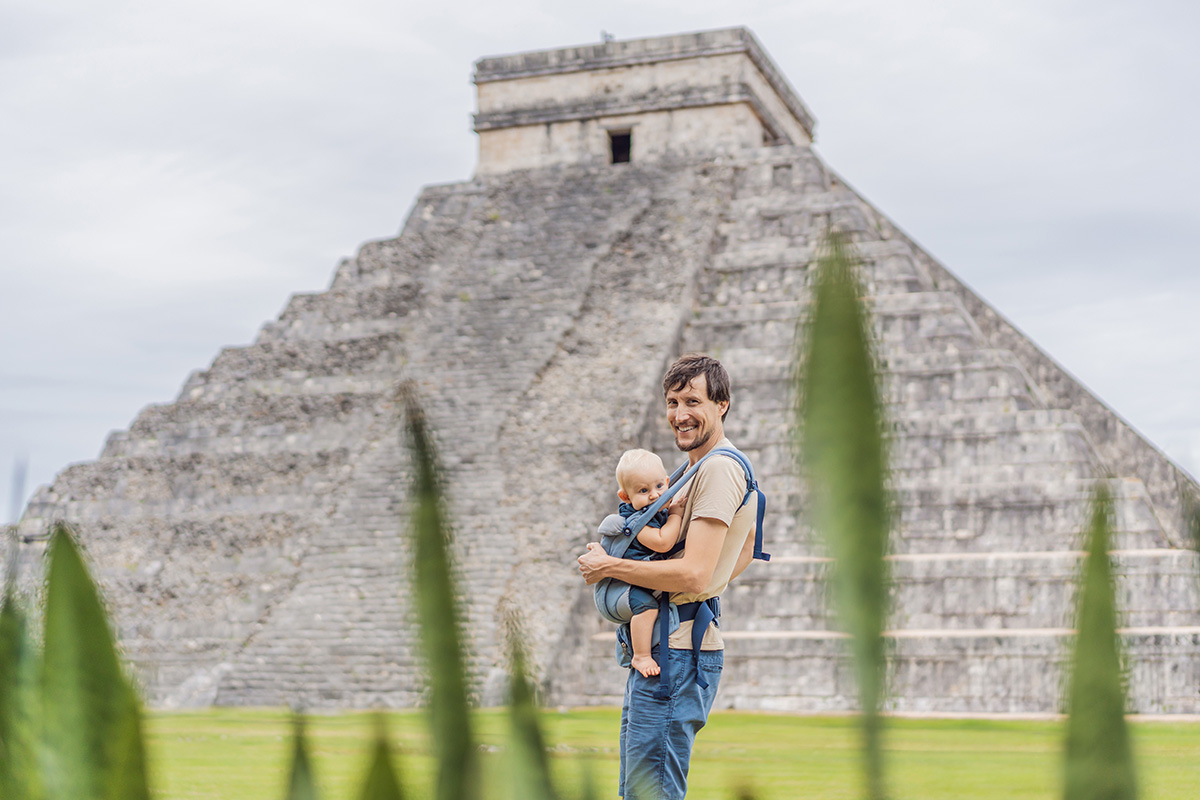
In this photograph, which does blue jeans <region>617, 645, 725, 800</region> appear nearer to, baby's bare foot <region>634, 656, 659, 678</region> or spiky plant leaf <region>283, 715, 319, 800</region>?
baby's bare foot <region>634, 656, 659, 678</region>

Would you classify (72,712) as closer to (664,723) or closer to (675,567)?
(675,567)

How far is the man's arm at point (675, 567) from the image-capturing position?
10.3ft

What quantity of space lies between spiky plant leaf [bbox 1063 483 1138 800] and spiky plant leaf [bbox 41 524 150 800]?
0.42 meters

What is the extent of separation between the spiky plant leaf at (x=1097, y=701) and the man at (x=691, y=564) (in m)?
2.62

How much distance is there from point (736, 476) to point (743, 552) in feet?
1.32

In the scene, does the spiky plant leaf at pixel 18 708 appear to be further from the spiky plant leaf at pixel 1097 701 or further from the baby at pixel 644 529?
the baby at pixel 644 529

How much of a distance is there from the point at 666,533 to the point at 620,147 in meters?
19.0

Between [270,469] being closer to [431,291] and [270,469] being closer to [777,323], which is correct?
[431,291]

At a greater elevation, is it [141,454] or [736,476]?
[141,454]

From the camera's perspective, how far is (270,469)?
17797 millimetres

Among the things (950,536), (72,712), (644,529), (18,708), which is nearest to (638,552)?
(644,529)

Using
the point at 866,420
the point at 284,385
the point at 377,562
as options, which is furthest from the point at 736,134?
the point at 866,420

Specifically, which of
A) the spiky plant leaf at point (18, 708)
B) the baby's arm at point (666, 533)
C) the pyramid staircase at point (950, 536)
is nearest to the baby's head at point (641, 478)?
the baby's arm at point (666, 533)

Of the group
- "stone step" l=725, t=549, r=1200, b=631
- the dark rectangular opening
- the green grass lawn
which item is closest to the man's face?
the green grass lawn
